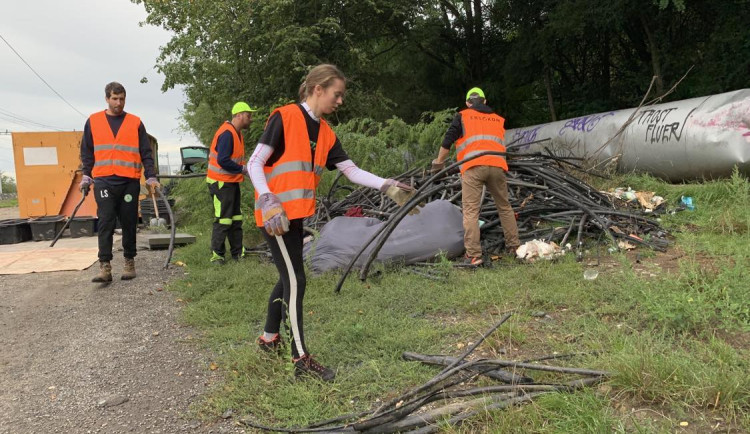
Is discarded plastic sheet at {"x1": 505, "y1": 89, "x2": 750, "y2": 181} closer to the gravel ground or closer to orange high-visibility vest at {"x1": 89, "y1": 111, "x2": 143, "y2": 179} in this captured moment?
orange high-visibility vest at {"x1": 89, "y1": 111, "x2": 143, "y2": 179}

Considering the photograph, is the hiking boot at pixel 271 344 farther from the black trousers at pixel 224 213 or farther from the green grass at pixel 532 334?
the black trousers at pixel 224 213

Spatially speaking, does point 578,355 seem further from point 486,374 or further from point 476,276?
point 476,276

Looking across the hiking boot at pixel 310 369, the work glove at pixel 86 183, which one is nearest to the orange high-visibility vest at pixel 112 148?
the work glove at pixel 86 183

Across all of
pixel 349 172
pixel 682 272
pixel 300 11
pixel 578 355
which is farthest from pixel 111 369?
pixel 300 11

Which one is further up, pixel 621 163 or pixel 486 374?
pixel 621 163

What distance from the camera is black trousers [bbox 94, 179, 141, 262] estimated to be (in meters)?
5.27

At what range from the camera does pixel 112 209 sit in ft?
17.4

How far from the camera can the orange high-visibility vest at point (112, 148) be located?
5.26m

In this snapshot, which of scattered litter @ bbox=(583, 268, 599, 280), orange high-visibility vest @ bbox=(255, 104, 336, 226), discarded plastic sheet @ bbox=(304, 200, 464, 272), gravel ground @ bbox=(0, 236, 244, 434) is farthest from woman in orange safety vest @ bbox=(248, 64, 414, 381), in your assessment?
discarded plastic sheet @ bbox=(304, 200, 464, 272)

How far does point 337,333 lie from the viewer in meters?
3.42

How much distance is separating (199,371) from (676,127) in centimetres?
769

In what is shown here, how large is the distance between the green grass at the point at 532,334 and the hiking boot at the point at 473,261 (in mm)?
184

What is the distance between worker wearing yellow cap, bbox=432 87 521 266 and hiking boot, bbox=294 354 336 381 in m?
2.64

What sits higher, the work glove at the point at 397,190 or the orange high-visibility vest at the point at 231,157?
the orange high-visibility vest at the point at 231,157
